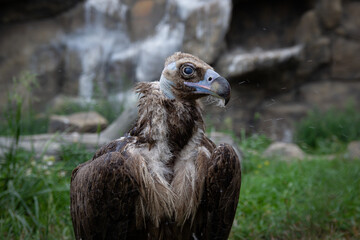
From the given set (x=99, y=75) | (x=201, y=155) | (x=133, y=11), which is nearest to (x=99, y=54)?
(x=99, y=75)

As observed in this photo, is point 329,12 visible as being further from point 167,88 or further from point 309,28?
point 167,88

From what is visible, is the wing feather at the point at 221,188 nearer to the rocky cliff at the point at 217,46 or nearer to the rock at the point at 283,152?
the rock at the point at 283,152

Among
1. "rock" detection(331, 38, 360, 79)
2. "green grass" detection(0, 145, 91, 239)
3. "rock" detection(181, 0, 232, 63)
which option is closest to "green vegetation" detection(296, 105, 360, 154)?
"rock" detection(331, 38, 360, 79)

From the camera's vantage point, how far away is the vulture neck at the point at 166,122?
231 centimetres

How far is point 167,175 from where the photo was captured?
7.64 ft

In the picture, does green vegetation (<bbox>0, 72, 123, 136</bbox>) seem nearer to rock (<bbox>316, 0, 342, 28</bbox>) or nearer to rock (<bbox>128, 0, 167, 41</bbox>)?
rock (<bbox>128, 0, 167, 41</bbox>)

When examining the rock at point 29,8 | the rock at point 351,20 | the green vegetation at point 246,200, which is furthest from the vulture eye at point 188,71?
the rock at point 29,8

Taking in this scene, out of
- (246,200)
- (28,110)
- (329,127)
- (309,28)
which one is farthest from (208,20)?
(246,200)

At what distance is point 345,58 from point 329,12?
1119mm

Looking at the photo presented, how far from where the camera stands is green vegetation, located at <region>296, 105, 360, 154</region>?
8570 mm

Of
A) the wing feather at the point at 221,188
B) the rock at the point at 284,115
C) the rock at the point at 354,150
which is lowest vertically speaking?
the rock at the point at 284,115

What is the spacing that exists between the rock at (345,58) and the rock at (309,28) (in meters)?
0.51

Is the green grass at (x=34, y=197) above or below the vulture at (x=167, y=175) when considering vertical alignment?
below

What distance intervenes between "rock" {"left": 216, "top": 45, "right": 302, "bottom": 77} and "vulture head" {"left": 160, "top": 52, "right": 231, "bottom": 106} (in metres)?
6.72
